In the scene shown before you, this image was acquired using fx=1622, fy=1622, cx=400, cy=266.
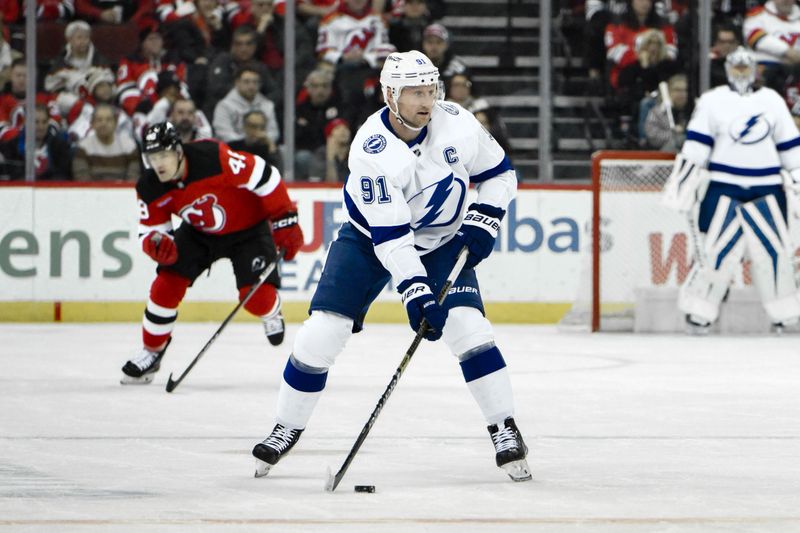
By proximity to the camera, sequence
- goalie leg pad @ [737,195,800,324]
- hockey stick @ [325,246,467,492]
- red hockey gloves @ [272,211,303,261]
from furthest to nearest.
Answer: goalie leg pad @ [737,195,800,324], red hockey gloves @ [272,211,303,261], hockey stick @ [325,246,467,492]

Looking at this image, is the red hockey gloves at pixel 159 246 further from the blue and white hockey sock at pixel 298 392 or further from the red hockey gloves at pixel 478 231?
the red hockey gloves at pixel 478 231

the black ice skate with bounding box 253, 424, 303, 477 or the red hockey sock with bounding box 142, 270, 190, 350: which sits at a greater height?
the black ice skate with bounding box 253, 424, 303, 477

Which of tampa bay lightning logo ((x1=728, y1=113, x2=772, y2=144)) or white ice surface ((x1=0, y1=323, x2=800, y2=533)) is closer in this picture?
white ice surface ((x1=0, y1=323, x2=800, y2=533))

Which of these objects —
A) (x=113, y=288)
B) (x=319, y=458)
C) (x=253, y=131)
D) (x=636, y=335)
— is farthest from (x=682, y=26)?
(x=319, y=458)

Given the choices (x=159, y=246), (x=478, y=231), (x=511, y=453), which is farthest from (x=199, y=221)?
(x=511, y=453)

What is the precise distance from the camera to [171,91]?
10.3 meters

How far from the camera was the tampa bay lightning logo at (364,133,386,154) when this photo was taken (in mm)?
4195

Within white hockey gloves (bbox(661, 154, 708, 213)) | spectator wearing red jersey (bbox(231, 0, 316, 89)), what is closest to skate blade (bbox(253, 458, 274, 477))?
white hockey gloves (bbox(661, 154, 708, 213))

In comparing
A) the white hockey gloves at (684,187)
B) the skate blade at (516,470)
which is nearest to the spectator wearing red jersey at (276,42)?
the white hockey gloves at (684,187)

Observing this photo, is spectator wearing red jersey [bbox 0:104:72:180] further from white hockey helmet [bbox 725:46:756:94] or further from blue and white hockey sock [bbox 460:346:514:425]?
blue and white hockey sock [bbox 460:346:514:425]

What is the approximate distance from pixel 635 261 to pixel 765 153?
3.46 feet

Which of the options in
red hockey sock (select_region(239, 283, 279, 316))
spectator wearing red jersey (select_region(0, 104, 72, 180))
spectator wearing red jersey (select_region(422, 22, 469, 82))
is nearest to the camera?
red hockey sock (select_region(239, 283, 279, 316))

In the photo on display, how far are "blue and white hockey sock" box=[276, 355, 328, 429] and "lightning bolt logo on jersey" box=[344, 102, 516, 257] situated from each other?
1.34 ft

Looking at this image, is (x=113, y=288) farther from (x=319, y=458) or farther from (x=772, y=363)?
(x=319, y=458)
